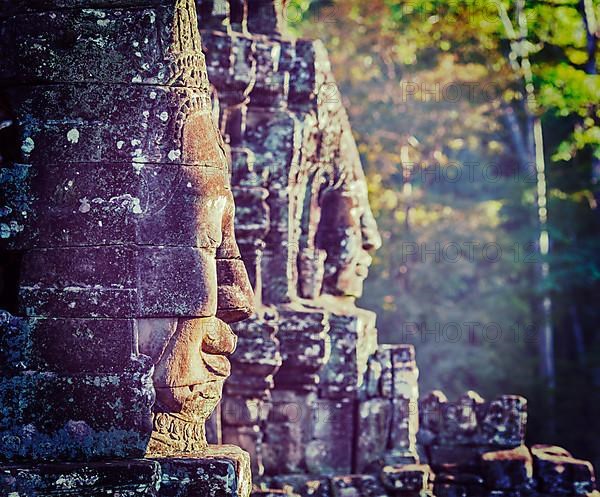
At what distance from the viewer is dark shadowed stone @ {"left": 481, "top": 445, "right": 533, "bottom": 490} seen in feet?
31.9

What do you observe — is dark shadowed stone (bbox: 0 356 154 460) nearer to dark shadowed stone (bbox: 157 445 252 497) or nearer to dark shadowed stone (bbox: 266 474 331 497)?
dark shadowed stone (bbox: 157 445 252 497)

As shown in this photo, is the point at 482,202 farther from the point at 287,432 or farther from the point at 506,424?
the point at 287,432

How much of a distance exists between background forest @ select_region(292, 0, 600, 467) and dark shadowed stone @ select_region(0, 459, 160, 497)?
13827mm

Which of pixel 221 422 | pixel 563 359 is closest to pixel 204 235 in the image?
pixel 221 422

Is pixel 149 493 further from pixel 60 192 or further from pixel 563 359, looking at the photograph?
pixel 563 359

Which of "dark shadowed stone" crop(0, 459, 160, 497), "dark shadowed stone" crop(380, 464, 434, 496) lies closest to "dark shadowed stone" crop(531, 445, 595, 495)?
"dark shadowed stone" crop(380, 464, 434, 496)

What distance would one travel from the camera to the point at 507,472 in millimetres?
9758

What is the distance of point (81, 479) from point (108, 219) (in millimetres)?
1103

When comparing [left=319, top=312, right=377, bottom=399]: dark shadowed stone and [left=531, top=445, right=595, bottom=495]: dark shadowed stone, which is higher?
[left=319, top=312, right=377, bottom=399]: dark shadowed stone

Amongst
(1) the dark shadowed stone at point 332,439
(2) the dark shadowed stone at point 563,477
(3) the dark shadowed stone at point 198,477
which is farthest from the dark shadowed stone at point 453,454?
(3) the dark shadowed stone at point 198,477

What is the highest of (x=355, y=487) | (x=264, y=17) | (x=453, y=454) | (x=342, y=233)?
(x=264, y=17)

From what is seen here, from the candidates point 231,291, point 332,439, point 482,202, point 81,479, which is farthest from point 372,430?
point 482,202

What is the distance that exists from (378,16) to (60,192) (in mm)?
16806

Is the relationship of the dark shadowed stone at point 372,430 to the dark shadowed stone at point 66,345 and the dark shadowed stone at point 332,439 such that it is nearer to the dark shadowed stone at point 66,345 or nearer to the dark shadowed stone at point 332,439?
the dark shadowed stone at point 332,439
